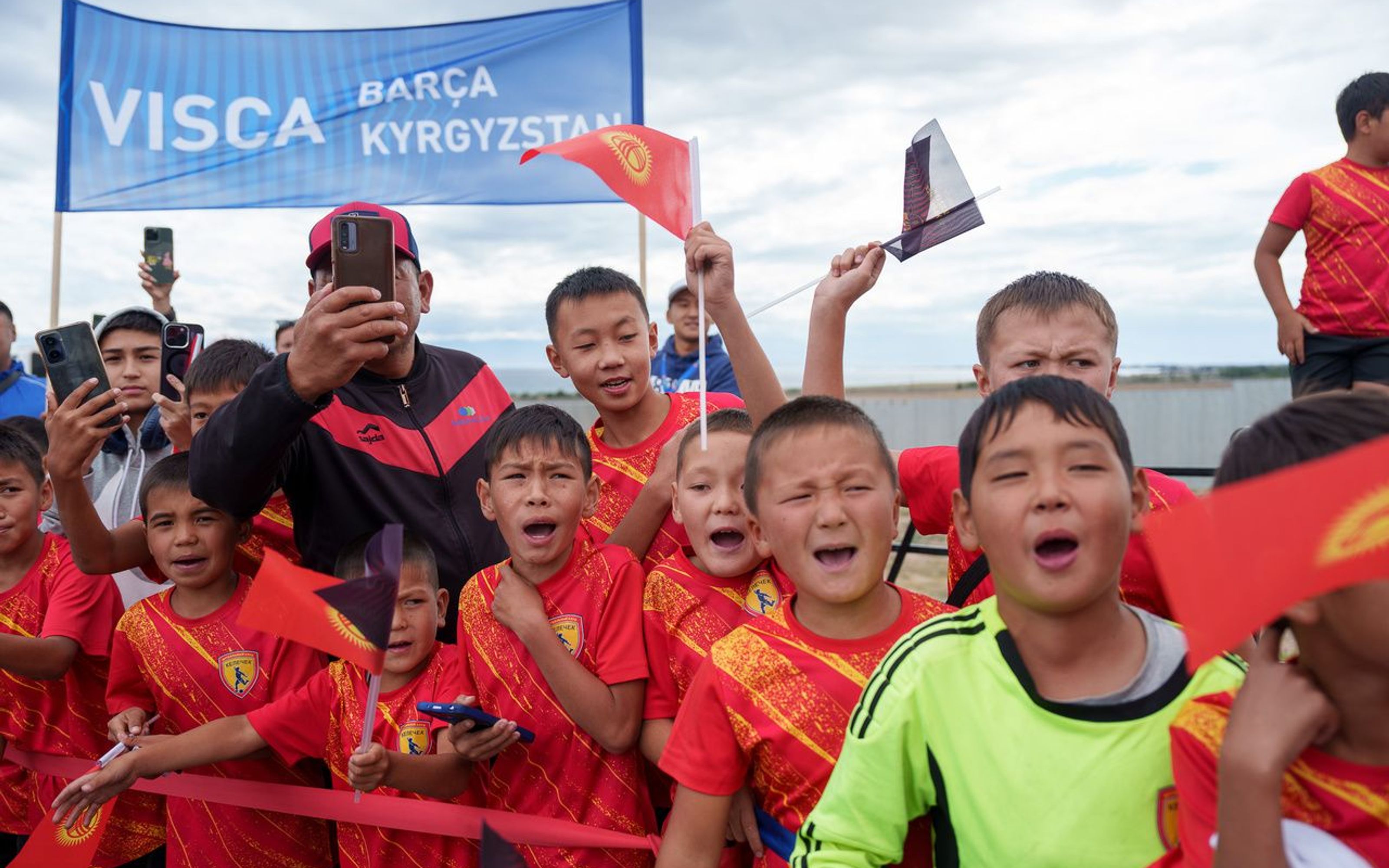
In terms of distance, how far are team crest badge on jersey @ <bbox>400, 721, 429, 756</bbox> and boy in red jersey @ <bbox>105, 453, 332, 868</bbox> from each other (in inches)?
20.4

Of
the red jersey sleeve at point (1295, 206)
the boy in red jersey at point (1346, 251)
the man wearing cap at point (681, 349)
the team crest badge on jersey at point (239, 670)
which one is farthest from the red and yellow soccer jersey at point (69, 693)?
the red jersey sleeve at point (1295, 206)

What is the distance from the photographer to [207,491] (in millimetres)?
2740

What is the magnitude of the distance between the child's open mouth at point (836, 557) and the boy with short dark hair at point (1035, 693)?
11.9 inches

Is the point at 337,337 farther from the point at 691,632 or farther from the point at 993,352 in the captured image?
the point at 993,352

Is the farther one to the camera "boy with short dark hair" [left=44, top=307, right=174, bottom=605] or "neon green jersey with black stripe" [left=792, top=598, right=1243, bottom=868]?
"boy with short dark hair" [left=44, top=307, right=174, bottom=605]

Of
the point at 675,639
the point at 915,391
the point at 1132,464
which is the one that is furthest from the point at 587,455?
the point at 915,391

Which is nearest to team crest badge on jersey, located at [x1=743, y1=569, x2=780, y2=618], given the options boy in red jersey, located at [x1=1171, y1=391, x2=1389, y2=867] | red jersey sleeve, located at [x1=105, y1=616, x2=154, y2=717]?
boy in red jersey, located at [x1=1171, y1=391, x2=1389, y2=867]

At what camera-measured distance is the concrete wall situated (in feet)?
37.7

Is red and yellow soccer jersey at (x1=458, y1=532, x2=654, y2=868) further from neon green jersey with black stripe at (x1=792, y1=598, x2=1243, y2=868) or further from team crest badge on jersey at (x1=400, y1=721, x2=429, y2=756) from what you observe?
neon green jersey with black stripe at (x1=792, y1=598, x2=1243, y2=868)

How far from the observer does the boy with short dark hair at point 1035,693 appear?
163 centimetres

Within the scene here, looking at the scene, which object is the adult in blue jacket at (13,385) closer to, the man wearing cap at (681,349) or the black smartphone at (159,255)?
the black smartphone at (159,255)

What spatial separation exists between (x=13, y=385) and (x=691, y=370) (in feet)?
14.1

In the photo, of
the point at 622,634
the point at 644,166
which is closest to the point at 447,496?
the point at 622,634

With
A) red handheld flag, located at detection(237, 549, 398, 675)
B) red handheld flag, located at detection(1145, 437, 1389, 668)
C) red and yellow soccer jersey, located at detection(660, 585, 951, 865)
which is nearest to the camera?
red handheld flag, located at detection(1145, 437, 1389, 668)
